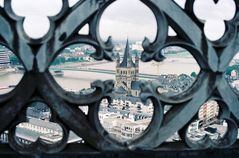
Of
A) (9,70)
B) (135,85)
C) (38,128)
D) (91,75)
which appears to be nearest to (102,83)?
(135,85)

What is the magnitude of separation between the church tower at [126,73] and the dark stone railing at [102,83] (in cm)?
31

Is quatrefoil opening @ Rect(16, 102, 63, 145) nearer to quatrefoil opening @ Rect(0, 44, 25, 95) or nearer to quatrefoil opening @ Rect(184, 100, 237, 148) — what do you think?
quatrefoil opening @ Rect(0, 44, 25, 95)

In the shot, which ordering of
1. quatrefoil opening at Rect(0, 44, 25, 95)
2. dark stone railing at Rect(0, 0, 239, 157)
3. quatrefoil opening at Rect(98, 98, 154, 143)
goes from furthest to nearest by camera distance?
quatrefoil opening at Rect(98, 98, 154, 143) → quatrefoil opening at Rect(0, 44, 25, 95) → dark stone railing at Rect(0, 0, 239, 157)

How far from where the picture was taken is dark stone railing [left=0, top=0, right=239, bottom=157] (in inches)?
108

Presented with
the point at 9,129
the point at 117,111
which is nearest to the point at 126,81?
the point at 117,111

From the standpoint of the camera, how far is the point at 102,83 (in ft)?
9.23

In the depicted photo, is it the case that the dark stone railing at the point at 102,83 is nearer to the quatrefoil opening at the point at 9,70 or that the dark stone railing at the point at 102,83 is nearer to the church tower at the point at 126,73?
the quatrefoil opening at the point at 9,70

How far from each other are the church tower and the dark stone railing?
0.31 meters

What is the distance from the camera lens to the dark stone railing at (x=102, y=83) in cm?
275

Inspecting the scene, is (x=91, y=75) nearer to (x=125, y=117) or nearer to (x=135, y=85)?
(x=125, y=117)

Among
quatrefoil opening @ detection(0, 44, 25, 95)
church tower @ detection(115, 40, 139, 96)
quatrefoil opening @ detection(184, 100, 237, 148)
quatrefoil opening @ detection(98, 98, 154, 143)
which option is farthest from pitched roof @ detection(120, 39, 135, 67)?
quatrefoil opening @ detection(0, 44, 25, 95)

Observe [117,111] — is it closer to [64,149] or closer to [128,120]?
[128,120]

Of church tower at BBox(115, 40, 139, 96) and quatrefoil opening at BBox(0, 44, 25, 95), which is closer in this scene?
quatrefoil opening at BBox(0, 44, 25, 95)

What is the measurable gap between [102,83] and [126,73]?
537mm
